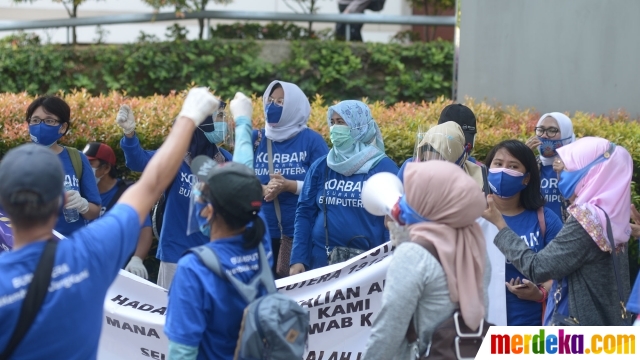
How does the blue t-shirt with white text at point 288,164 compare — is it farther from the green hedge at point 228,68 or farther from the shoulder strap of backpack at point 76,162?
the green hedge at point 228,68

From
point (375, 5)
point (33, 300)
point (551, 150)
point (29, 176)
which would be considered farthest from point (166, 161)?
point (375, 5)

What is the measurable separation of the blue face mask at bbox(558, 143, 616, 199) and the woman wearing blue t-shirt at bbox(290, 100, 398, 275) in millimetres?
1260

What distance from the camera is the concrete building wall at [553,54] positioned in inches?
357

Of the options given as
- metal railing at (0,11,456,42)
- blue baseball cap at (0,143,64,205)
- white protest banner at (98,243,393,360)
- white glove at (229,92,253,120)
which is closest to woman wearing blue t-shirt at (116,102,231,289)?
white protest banner at (98,243,393,360)

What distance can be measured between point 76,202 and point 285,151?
1.53m

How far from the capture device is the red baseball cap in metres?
6.27

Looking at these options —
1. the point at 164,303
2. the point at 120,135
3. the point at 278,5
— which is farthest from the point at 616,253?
the point at 278,5

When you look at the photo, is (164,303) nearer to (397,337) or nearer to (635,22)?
(397,337)

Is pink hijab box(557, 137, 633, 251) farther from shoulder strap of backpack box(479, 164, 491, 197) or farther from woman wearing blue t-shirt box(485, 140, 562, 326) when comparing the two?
shoulder strap of backpack box(479, 164, 491, 197)

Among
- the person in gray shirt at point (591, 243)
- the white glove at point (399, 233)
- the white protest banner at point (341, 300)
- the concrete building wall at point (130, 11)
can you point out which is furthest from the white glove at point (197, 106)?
the concrete building wall at point (130, 11)

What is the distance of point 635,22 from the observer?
8.94 meters

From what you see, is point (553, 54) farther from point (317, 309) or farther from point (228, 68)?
point (317, 309)

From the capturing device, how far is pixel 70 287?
2.79 m

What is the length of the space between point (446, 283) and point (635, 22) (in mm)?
6542
